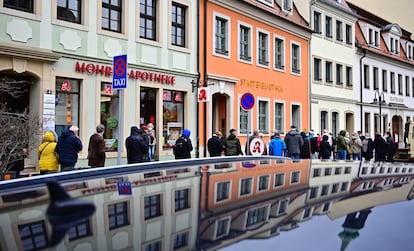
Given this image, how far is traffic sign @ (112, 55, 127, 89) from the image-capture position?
844 centimetres

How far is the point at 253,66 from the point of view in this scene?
21766 millimetres

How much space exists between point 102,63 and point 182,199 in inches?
505

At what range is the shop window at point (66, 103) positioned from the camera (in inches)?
526

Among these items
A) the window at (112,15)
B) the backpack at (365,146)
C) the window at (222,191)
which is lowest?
the backpack at (365,146)

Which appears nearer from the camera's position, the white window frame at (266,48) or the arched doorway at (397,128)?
the white window frame at (266,48)

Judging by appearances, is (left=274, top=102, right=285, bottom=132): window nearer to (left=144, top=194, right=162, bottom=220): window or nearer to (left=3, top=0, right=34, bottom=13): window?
(left=3, top=0, right=34, bottom=13): window

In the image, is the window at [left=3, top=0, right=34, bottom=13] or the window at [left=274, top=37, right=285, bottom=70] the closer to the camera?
the window at [left=3, top=0, right=34, bottom=13]

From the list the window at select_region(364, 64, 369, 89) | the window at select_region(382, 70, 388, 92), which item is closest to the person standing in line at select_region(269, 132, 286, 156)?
the window at select_region(364, 64, 369, 89)

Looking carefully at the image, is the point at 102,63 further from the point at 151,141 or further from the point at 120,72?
the point at 120,72

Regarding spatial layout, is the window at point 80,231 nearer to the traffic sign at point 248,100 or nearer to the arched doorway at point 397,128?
the traffic sign at point 248,100

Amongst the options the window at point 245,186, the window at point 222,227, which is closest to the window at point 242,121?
the window at point 245,186

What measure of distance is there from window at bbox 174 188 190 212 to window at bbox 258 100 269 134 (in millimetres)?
19879

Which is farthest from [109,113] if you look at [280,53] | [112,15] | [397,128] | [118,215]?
[397,128]

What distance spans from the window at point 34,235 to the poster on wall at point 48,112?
1158cm
